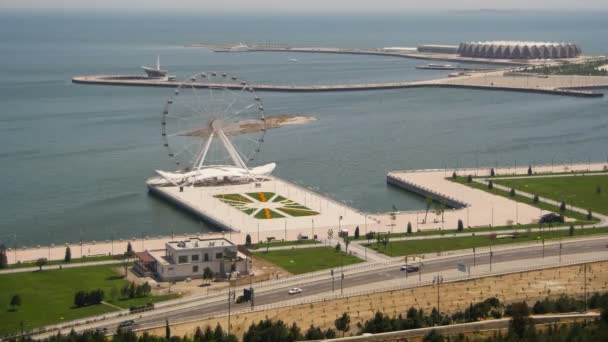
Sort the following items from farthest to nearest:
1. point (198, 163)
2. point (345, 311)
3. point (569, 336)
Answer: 1. point (198, 163)
2. point (345, 311)
3. point (569, 336)

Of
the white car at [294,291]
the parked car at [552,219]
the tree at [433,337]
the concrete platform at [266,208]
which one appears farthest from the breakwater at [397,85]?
the tree at [433,337]

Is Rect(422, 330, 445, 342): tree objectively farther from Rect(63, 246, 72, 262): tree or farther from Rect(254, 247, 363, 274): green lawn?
Rect(63, 246, 72, 262): tree

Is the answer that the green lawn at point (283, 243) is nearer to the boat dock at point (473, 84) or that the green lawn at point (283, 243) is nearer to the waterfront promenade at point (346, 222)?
the waterfront promenade at point (346, 222)

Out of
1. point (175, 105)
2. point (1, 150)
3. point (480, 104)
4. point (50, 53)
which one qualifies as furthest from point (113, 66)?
point (1, 150)

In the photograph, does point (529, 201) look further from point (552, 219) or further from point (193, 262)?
point (193, 262)

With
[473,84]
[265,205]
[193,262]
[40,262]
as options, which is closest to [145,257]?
[193,262]

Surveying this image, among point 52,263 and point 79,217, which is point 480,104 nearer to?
point 79,217
